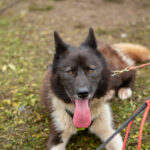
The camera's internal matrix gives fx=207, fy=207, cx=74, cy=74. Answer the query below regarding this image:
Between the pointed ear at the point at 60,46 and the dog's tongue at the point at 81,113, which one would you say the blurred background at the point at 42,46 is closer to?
the dog's tongue at the point at 81,113

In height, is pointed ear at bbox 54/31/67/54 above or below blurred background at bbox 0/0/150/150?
above

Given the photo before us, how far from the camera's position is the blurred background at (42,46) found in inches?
134

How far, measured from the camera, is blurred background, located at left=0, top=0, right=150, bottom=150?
339cm

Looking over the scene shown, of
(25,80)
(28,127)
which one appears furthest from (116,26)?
(28,127)

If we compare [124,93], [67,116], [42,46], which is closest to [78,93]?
[67,116]

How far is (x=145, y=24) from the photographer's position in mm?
6930

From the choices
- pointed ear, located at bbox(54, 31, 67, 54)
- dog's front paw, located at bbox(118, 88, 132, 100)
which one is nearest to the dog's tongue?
pointed ear, located at bbox(54, 31, 67, 54)

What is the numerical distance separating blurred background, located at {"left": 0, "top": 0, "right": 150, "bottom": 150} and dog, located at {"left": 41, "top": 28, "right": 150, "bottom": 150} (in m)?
0.25

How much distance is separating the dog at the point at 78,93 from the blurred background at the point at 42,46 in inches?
9.8

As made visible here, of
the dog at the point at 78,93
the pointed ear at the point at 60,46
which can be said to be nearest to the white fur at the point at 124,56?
the dog at the point at 78,93

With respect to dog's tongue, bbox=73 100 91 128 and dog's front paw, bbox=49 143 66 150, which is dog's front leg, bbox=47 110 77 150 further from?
dog's tongue, bbox=73 100 91 128

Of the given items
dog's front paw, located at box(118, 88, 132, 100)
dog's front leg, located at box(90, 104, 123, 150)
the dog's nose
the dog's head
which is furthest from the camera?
dog's front paw, located at box(118, 88, 132, 100)

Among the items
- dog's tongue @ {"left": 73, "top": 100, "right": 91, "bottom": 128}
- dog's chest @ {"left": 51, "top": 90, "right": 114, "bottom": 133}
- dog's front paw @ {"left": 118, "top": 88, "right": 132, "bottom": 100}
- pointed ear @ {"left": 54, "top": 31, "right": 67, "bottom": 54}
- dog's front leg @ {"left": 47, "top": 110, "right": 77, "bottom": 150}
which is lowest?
Answer: dog's front paw @ {"left": 118, "top": 88, "right": 132, "bottom": 100}

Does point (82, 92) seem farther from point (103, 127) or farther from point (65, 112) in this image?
point (103, 127)
